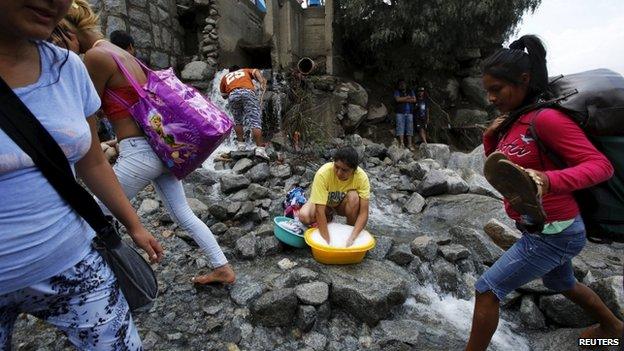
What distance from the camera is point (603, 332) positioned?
7.06 feet

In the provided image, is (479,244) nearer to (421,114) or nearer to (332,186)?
(332,186)

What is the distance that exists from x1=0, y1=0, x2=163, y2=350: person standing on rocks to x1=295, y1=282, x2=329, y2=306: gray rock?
1.42 metres

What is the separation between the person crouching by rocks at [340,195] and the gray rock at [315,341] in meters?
0.81

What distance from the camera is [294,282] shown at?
8.75 feet

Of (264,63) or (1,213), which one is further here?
(264,63)

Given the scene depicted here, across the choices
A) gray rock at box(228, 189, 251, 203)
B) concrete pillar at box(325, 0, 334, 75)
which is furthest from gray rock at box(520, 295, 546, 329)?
concrete pillar at box(325, 0, 334, 75)

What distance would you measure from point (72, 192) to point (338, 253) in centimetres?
212

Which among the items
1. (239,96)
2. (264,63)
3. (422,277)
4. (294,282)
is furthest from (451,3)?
(294,282)

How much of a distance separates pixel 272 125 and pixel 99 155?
6.91m

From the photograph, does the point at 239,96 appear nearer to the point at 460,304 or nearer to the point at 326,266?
the point at 326,266

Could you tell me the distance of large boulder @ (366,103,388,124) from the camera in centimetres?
1081

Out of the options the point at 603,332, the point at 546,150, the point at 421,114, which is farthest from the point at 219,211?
the point at 421,114

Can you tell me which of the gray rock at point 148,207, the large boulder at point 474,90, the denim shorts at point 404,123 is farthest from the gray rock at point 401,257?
the large boulder at point 474,90

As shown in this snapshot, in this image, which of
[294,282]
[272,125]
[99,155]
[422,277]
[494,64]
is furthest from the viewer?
[272,125]
